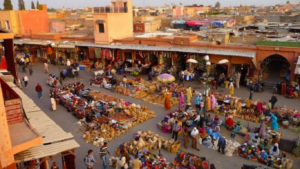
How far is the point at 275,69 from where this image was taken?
73.7 ft

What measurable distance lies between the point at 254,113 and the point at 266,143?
10.8 ft

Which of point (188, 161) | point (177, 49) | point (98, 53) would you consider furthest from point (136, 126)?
point (98, 53)

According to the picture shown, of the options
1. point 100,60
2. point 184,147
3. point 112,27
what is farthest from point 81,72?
point 184,147

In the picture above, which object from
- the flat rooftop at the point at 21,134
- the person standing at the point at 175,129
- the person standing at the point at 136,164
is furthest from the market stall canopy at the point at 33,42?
the flat rooftop at the point at 21,134

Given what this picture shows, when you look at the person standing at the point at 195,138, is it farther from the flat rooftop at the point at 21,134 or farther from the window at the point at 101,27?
the window at the point at 101,27

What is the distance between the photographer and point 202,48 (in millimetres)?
21172

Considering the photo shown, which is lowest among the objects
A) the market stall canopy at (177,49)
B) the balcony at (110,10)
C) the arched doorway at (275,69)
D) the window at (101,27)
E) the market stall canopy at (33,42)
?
the arched doorway at (275,69)

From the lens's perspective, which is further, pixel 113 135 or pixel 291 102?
pixel 291 102

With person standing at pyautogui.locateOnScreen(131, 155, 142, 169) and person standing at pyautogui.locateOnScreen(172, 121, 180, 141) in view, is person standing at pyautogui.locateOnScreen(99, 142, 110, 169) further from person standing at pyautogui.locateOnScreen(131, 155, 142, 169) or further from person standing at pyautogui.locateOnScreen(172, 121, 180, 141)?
person standing at pyautogui.locateOnScreen(172, 121, 180, 141)

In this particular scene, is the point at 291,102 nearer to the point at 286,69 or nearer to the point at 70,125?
the point at 286,69

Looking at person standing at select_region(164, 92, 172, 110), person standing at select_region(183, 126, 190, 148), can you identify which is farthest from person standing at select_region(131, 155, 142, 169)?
person standing at select_region(164, 92, 172, 110)

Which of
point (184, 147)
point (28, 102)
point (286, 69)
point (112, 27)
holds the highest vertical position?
point (112, 27)

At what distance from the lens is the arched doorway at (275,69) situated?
20047 millimetres

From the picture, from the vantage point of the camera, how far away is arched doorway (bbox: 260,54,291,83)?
2005 centimetres
